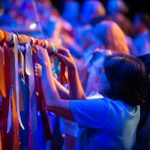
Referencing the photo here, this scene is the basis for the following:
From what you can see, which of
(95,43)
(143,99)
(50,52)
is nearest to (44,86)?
(50,52)

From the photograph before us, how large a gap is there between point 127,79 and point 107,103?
0.15m

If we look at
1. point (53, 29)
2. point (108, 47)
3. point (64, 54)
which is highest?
point (53, 29)

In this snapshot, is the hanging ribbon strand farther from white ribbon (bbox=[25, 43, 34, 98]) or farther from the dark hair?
the dark hair

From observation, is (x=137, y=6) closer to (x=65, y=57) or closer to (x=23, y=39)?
(x=65, y=57)

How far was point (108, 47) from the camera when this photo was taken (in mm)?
2904

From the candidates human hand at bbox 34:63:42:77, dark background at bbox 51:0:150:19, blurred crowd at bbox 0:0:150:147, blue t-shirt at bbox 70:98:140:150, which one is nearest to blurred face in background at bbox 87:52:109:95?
blurred crowd at bbox 0:0:150:147

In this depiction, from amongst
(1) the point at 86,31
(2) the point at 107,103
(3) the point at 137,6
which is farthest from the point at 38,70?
(3) the point at 137,6

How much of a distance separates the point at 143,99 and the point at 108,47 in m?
1.21

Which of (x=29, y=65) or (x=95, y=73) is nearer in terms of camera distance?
(x=29, y=65)

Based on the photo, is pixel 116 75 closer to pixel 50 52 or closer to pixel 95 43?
pixel 50 52

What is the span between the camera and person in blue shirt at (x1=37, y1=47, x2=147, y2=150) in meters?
1.57

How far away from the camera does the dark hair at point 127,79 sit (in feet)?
5.50

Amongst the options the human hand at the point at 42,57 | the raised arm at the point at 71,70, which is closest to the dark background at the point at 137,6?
the raised arm at the point at 71,70

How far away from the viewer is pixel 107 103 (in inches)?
63.1
